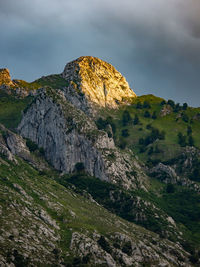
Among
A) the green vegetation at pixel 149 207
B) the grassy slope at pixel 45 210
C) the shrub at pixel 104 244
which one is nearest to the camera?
the grassy slope at pixel 45 210

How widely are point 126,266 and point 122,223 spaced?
3515 cm

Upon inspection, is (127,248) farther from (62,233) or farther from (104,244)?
(62,233)

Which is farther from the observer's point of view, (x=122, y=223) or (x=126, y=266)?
(x=122, y=223)

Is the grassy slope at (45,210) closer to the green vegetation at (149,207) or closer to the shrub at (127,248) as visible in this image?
the shrub at (127,248)

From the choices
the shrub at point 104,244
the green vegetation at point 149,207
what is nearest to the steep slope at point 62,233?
the shrub at point 104,244

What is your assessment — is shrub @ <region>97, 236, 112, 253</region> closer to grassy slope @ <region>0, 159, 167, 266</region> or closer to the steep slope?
the steep slope

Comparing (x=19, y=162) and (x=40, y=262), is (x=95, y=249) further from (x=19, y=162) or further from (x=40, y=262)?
(x=19, y=162)

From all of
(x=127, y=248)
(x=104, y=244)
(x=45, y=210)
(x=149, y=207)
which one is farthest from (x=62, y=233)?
(x=149, y=207)

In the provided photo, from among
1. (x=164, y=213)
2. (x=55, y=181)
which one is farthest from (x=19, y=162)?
(x=164, y=213)

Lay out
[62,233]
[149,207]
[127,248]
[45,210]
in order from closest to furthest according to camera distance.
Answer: [62,233] < [127,248] < [45,210] < [149,207]

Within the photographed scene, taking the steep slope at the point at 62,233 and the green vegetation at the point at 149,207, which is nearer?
the steep slope at the point at 62,233

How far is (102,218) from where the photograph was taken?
146 m

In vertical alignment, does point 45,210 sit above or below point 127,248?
above

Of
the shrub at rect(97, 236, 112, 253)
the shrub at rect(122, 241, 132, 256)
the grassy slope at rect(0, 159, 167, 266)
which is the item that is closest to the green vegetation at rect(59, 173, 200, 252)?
the grassy slope at rect(0, 159, 167, 266)
